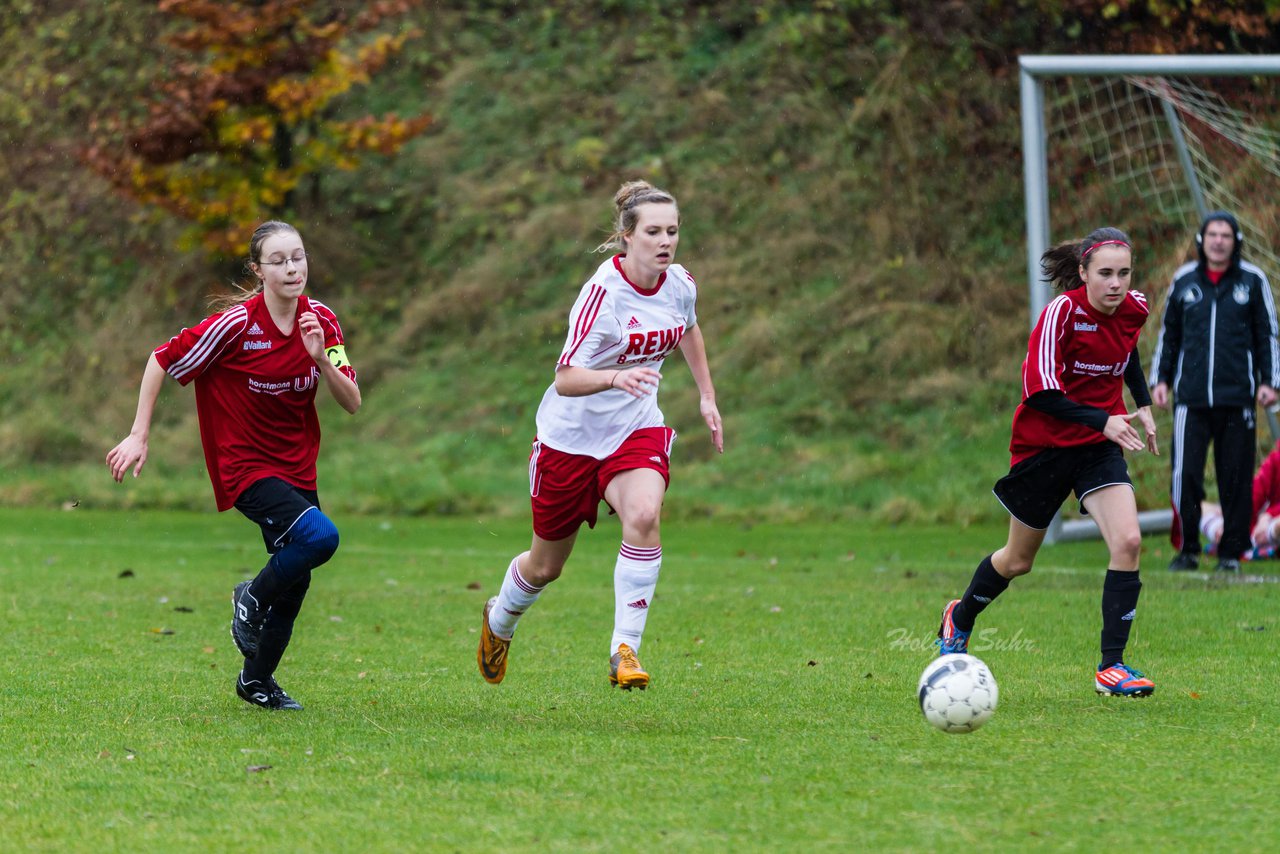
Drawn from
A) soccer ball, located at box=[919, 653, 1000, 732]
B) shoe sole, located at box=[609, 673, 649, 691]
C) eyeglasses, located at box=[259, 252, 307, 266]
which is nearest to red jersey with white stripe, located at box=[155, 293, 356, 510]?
eyeglasses, located at box=[259, 252, 307, 266]

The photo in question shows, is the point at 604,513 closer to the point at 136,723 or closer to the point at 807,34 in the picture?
the point at 807,34

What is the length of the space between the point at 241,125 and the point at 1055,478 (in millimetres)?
14407

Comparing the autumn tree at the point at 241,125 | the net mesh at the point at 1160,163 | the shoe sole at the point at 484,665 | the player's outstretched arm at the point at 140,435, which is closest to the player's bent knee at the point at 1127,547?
the shoe sole at the point at 484,665

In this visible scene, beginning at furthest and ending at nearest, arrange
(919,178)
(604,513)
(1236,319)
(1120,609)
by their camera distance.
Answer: (919,178)
(604,513)
(1236,319)
(1120,609)

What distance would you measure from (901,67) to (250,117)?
767cm

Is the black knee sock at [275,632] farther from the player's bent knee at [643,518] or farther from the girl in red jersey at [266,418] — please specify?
the player's bent knee at [643,518]

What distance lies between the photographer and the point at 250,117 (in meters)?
19.1

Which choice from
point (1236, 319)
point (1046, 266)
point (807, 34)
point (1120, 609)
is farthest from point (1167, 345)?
point (807, 34)

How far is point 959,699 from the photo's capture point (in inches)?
204

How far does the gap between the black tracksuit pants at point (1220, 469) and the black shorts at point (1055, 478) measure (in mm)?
4113

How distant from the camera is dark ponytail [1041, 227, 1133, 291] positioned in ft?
20.8

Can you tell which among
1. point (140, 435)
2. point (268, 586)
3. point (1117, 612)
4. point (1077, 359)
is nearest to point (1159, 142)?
point (1077, 359)

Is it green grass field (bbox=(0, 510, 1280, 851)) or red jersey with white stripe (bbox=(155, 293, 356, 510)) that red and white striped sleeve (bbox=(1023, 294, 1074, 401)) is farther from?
red jersey with white stripe (bbox=(155, 293, 356, 510))

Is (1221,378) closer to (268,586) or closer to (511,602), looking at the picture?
(511,602)
